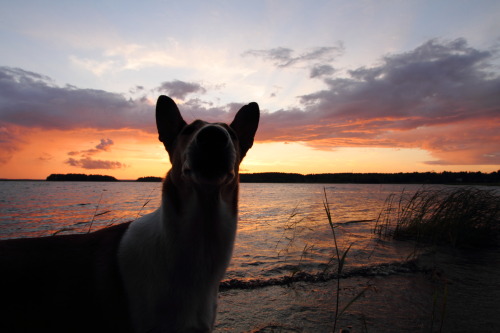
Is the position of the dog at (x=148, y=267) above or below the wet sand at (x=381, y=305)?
above

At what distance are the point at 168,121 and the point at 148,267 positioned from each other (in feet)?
5.09

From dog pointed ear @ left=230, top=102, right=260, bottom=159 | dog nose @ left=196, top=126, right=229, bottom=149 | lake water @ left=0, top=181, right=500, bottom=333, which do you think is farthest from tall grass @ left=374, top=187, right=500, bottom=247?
dog nose @ left=196, top=126, right=229, bottom=149

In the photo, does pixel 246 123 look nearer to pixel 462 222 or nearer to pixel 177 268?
pixel 177 268

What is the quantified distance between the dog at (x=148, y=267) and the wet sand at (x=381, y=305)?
1998mm

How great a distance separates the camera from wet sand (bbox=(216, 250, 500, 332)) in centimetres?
405

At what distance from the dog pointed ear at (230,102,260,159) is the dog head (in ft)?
1.65

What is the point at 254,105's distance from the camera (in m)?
3.48

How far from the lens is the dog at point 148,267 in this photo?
7.73 ft

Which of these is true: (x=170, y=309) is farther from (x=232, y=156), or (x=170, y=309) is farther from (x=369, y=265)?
(x=369, y=265)

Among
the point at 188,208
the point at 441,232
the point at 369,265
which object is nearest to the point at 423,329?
the point at 369,265

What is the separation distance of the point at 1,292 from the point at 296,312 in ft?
12.5

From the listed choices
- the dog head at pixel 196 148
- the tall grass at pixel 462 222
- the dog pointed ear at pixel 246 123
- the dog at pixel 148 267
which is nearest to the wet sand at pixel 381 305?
the dog at pixel 148 267

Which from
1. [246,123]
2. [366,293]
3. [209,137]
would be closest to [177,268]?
[209,137]

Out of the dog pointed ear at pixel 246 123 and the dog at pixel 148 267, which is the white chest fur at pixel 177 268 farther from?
the dog pointed ear at pixel 246 123
